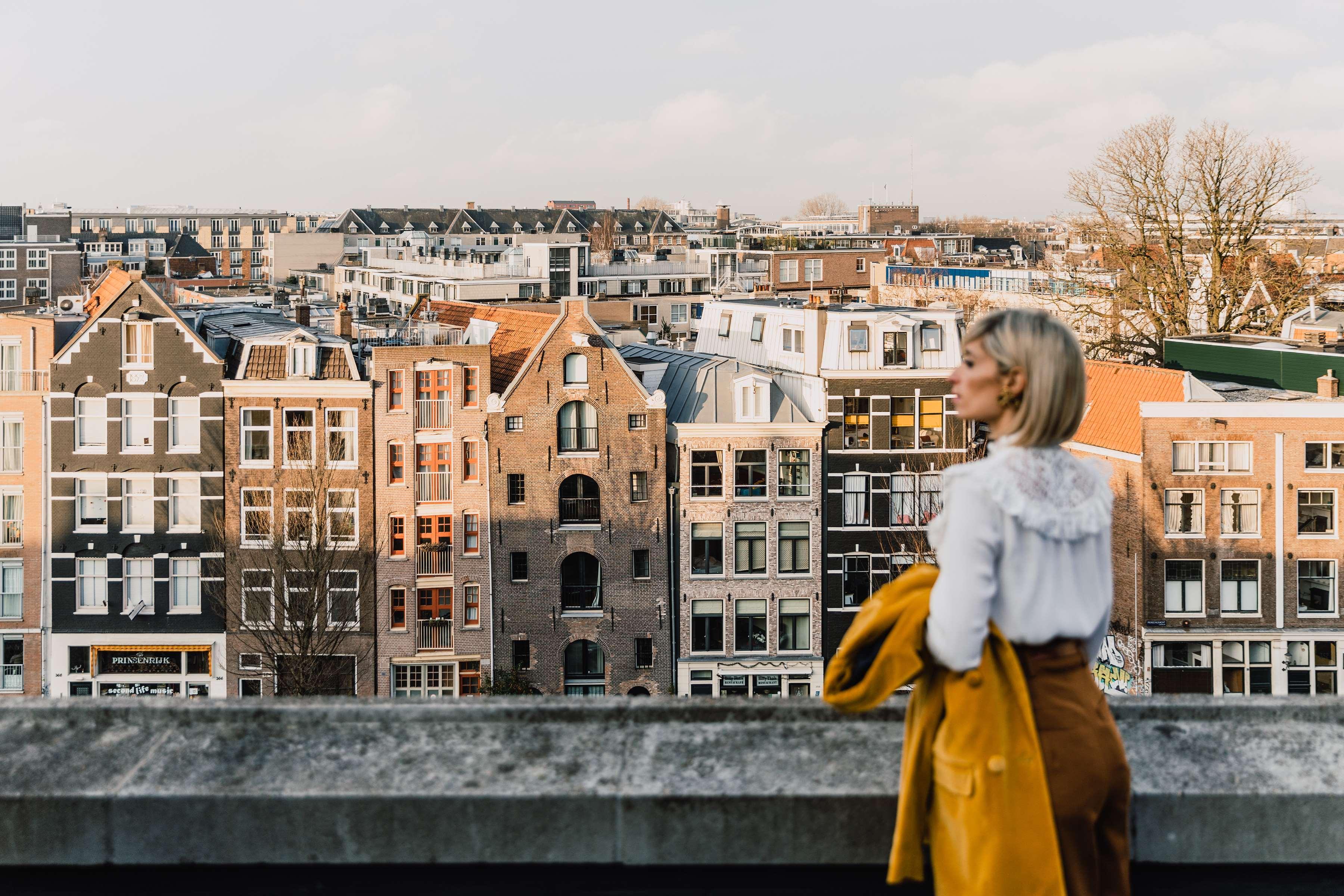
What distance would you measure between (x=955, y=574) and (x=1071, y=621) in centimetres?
34

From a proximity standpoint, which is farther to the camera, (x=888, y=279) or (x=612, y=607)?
(x=888, y=279)

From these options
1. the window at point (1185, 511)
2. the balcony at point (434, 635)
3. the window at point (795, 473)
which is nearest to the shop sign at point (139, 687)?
the balcony at point (434, 635)

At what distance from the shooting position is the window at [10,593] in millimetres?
33438

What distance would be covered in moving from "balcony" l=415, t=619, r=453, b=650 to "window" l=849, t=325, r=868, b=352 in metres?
11.2

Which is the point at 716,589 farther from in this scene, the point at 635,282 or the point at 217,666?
the point at 635,282

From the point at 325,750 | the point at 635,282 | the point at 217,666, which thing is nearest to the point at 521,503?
the point at 217,666

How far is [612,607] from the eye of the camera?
33.0 m

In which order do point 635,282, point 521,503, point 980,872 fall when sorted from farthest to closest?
1. point 635,282
2. point 521,503
3. point 980,872

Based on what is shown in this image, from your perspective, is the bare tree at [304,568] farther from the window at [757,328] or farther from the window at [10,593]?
the window at [757,328]

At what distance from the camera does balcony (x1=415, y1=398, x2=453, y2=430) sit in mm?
32812

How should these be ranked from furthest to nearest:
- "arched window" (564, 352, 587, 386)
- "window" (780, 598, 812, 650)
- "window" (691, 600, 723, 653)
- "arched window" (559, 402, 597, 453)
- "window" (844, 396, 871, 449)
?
"window" (844, 396, 871, 449), "window" (780, 598, 812, 650), "window" (691, 600, 723, 653), "arched window" (559, 402, 597, 453), "arched window" (564, 352, 587, 386)

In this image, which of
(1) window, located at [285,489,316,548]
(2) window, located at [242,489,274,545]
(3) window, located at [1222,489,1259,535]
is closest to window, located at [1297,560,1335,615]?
(3) window, located at [1222,489,1259,535]

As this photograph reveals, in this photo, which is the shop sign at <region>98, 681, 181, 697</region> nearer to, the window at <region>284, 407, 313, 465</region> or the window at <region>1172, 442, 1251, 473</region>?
the window at <region>284, 407, 313, 465</region>

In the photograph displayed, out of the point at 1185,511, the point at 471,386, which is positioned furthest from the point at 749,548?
the point at 1185,511
